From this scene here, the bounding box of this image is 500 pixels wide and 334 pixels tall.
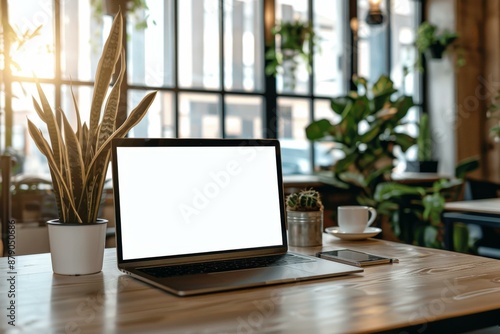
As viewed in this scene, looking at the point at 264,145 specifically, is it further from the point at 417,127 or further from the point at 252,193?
the point at 417,127

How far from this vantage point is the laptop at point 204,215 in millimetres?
1280

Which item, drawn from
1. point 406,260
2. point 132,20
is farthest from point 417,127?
point 406,260

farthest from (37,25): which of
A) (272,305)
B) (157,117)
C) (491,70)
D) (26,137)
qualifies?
(491,70)

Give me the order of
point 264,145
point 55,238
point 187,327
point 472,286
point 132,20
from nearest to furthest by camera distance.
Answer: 1. point 187,327
2. point 472,286
3. point 55,238
4. point 264,145
5. point 132,20

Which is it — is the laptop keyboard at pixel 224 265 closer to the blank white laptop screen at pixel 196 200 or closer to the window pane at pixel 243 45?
the blank white laptop screen at pixel 196 200

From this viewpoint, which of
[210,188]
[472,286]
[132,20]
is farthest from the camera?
[132,20]

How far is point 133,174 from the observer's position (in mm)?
1334

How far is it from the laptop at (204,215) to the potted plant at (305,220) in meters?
0.19

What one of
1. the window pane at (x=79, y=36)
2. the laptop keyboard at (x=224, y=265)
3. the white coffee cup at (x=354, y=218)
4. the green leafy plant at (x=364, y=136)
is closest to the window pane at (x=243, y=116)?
the green leafy plant at (x=364, y=136)

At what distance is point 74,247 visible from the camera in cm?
130

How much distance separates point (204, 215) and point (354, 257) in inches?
15.6

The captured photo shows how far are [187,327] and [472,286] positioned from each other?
623mm

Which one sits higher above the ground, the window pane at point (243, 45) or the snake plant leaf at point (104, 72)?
the window pane at point (243, 45)

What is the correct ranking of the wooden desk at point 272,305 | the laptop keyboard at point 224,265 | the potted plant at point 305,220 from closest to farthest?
the wooden desk at point 272,305
the laptop keyboard at point 224,265
the potted plant at point 305,220
